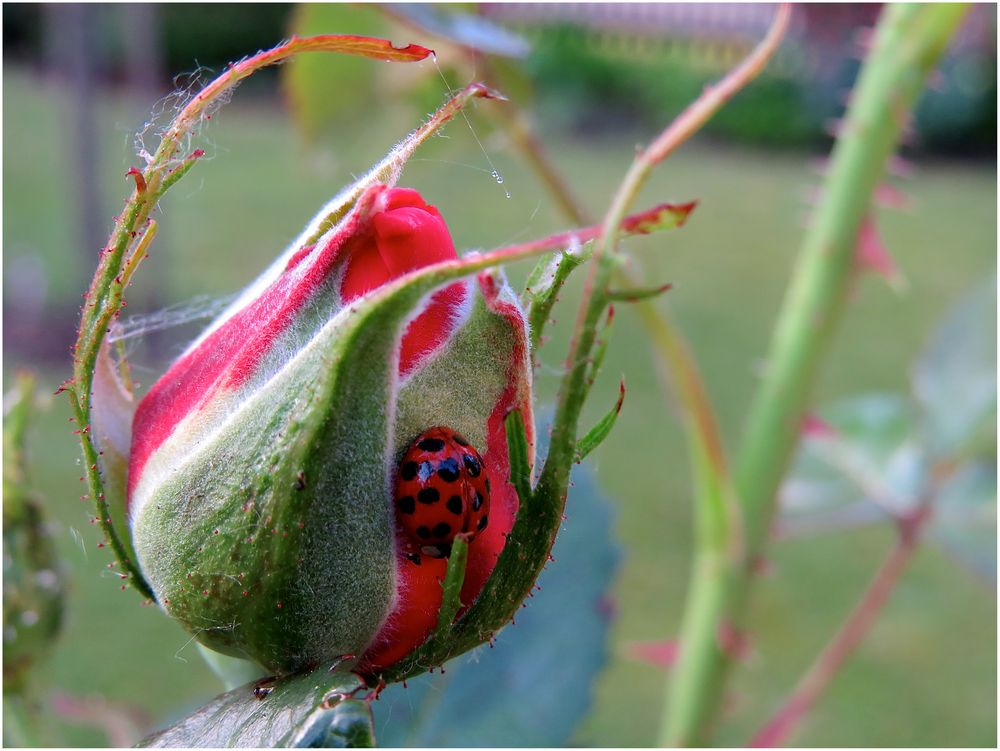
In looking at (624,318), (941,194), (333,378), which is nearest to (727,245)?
(624,318)

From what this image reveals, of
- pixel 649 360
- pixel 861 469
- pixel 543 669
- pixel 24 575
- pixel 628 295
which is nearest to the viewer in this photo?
pixel 628 295

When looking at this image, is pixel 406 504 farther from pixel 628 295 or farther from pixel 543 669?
pixel 543 669

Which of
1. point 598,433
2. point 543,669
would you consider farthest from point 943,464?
point 598,433

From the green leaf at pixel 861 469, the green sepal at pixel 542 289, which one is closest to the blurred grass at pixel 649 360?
the green sepal at pixel 542 289

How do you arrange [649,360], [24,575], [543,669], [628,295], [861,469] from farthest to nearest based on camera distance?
[649,360], [861,469], [543,669], [24,575], [628,295]

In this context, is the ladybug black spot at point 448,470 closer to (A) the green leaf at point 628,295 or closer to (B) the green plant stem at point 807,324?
(A) the green leaf at point 628,295

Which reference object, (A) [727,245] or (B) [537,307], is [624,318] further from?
(B) [537,307]

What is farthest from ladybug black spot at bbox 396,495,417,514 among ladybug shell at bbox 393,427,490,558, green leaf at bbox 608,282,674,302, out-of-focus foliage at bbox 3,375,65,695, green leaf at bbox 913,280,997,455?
green leaf at bbox 913,280,997,455
